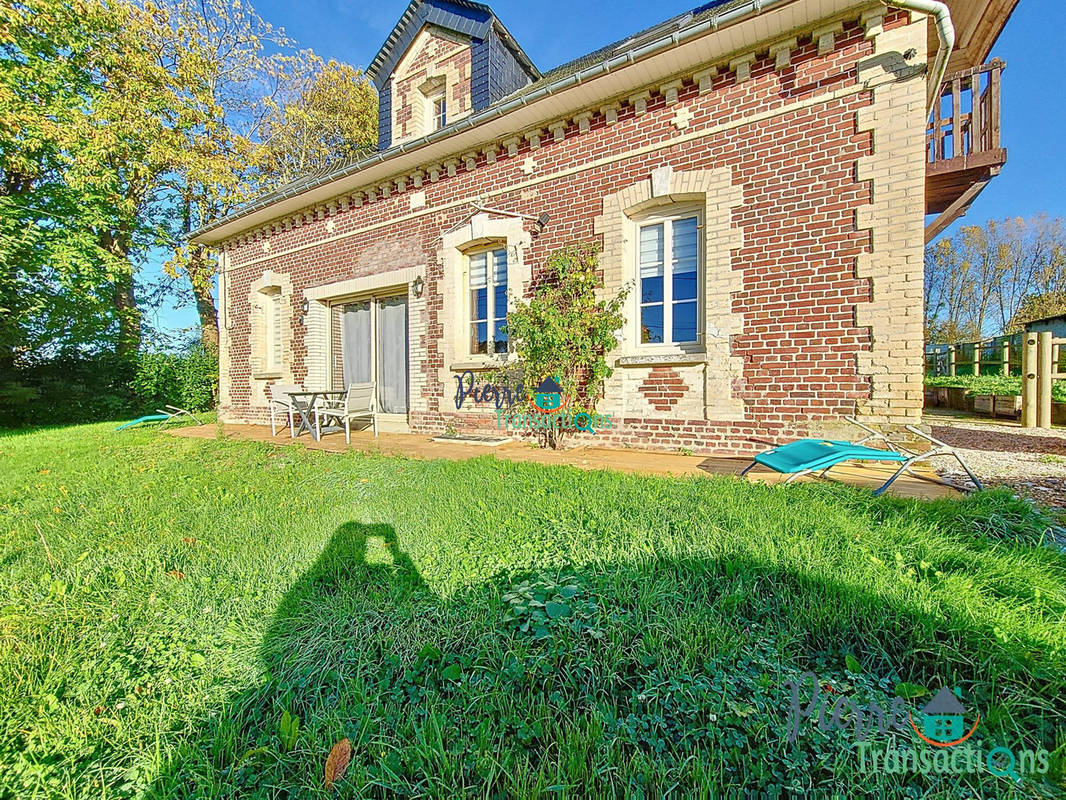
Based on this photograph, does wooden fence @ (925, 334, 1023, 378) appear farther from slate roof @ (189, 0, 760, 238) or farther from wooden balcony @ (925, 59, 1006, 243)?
slate roof @ (189, 0, 760, 238)

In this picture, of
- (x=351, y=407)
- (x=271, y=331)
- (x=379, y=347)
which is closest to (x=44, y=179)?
(x=271, y=331)

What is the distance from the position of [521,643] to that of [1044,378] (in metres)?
10.1

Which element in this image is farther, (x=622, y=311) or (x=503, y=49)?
(x=503, y=49)

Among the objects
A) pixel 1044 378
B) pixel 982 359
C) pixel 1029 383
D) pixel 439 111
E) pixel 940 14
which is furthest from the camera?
pixel 982 359

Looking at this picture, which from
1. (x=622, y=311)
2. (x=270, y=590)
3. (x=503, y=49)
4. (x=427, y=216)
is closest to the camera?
(x=270, y=590)

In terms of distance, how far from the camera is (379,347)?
26.6 ft

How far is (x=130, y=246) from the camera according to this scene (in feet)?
42.5

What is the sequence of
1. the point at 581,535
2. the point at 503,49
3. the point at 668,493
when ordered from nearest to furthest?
the point at 581,535, the point at 668,493, the point at 503,49

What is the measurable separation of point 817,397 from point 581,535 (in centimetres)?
342

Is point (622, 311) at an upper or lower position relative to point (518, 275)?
lower

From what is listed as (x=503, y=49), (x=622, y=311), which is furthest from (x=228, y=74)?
(x=622, y=311)

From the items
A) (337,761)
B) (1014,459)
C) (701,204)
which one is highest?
(701,204)

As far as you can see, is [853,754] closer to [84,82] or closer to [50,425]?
[50,425]

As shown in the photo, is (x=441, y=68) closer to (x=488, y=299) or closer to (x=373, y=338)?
(x=488, y=299)
